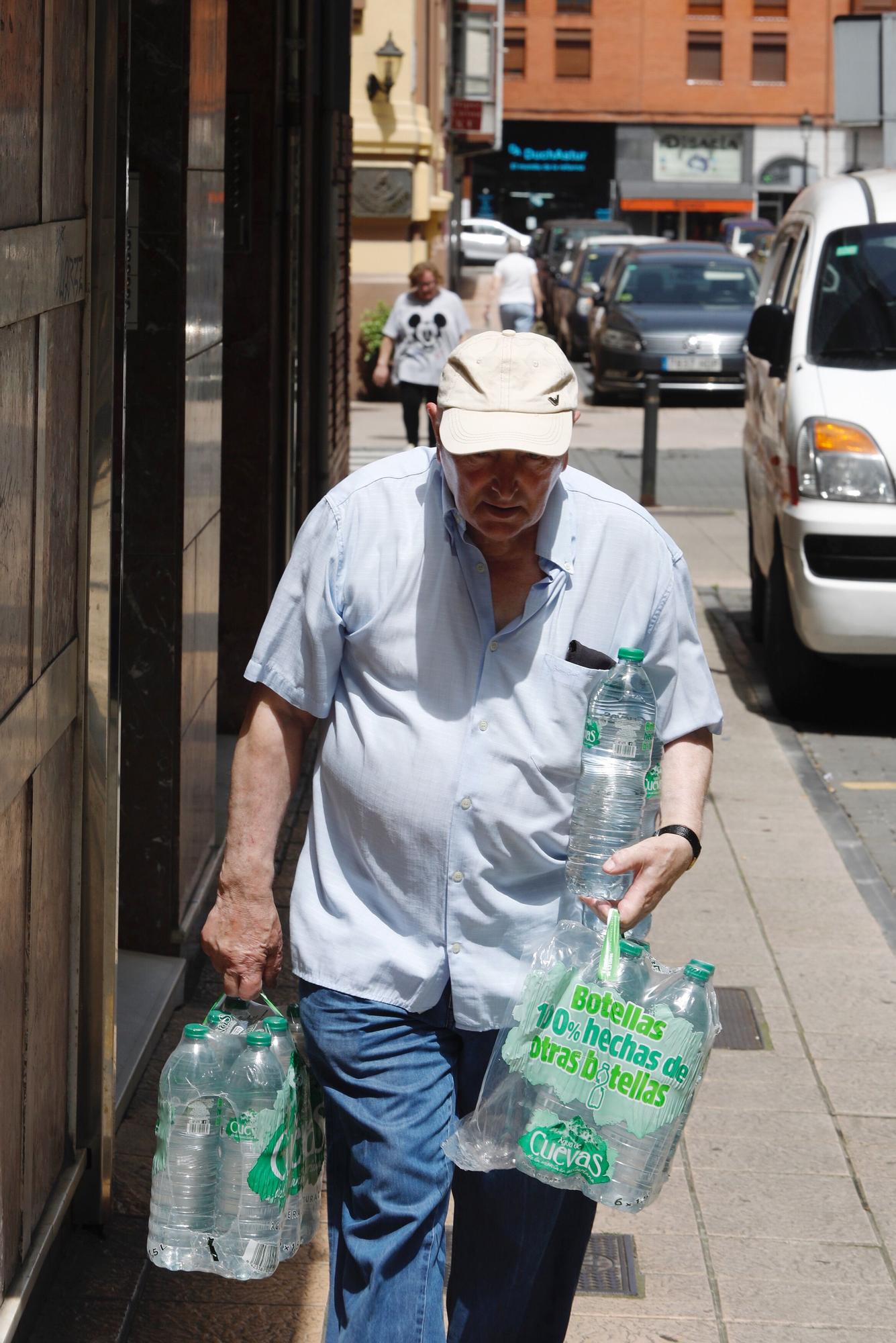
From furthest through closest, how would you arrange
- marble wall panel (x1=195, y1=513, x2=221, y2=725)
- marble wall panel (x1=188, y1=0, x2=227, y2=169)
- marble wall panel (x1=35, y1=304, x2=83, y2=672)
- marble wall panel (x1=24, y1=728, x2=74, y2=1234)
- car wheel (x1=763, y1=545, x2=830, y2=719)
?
1. car wheel (x1=763, y1=545, x2=830, y2=719)
2. marble wall panel (x1=195, y1=513, x2=221, y2=725)
3. marble wall panel (x1=188, y1=0, x2=227, y2=169)
4. marble wall panel (x1=24, y1=728, x2=74, y2=1234)
5. marble wall panel (x1=35, y1=304, x2=83, y2=672)

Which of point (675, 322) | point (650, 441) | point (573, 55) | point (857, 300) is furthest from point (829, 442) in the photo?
point (573, 55)

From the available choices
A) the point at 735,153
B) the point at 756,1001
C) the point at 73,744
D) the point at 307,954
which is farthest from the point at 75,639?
the point at 735,153

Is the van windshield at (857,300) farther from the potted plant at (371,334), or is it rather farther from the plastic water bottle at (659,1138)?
the potted plant at (371,334)

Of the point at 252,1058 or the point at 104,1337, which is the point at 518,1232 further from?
the point at 104,1337

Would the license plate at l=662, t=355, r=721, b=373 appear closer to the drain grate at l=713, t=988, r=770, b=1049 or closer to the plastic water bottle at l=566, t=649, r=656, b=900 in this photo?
the drain grate at l=713, t=988, r=770, b=1049

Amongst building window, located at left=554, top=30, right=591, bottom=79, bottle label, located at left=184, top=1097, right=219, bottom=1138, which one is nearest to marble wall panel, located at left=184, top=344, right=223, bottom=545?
bottle label, located at left=184, top=1097, right=219, bottom=1138

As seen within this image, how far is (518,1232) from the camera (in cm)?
301

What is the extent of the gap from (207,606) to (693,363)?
718 inches

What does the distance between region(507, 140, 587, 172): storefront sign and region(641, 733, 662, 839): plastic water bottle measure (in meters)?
69.3

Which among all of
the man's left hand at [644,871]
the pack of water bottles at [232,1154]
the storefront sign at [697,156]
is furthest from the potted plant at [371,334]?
the storefront sign at [697,156]

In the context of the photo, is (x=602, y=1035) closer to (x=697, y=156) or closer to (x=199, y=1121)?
(x=199, y=1121)

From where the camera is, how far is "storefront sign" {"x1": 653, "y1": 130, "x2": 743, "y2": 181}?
65750mm

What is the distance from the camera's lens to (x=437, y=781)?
287 centimetres

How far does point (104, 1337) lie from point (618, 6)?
67.3 meters
